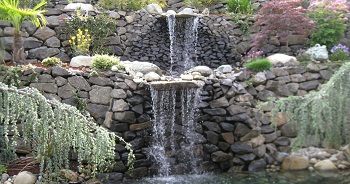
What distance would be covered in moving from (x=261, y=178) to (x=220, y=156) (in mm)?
966

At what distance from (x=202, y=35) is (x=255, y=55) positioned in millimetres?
1797

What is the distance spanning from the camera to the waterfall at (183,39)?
411 inches

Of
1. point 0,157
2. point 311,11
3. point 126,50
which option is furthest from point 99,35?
point 311,11

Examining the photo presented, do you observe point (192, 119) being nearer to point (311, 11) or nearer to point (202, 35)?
point (202, 35)

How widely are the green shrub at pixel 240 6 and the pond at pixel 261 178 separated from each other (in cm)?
598

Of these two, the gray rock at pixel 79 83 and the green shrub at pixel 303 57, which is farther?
the green shrub at pixel 303 57

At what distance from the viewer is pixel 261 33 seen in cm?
944

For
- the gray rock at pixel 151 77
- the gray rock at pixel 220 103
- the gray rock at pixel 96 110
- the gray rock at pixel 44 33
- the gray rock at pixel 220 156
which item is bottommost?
the gray rock at pixel 220 156

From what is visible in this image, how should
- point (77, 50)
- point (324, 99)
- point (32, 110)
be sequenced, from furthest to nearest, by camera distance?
point (77, 50), point (324, 99), point (32, 110)

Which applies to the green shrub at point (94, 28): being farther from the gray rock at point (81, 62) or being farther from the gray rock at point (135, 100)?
the gray rock at point (135, 100)

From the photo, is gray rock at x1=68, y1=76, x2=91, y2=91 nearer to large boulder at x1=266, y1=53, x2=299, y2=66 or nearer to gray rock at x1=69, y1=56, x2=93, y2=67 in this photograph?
gray rock at x1=69, y1=56, x2=93, y2=67

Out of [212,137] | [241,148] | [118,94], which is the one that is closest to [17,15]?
[118,94]

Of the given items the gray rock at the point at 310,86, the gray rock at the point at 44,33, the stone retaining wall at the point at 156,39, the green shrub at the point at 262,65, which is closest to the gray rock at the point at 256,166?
the gray rock at the point at 310,86

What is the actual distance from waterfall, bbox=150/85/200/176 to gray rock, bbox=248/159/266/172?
105cm
